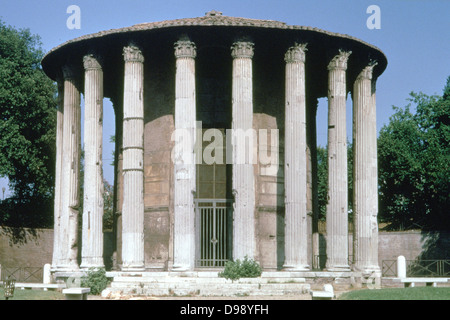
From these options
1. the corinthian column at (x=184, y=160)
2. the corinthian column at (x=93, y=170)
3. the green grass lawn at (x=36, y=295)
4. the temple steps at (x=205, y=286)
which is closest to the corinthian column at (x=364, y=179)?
the temple steps at (x=205, y=286)

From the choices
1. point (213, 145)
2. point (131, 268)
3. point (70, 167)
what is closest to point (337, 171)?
point (213, 145)

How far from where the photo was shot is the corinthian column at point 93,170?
25.6 m

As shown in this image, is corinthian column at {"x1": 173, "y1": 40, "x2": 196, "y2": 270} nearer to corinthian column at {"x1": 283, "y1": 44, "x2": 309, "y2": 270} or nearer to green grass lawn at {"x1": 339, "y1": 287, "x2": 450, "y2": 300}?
corinthian column at {"x1": 283, "y1": 44, "x2": 309, "y2": 270}

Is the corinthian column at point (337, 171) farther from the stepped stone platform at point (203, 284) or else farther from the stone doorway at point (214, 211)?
the stone doorway at point (214, 211)

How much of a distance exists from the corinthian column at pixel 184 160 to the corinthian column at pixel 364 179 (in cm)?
662

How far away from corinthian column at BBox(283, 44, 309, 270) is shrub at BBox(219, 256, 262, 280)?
1.45m

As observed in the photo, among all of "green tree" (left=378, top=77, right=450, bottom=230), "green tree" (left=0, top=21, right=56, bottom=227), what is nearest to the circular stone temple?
"green tree" (left=0, top=21, right=56, bottom=227)

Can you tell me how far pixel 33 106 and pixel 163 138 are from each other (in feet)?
39.0

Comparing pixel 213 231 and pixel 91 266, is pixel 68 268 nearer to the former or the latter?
pixel 91 266

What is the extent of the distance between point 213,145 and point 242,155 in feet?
10.5

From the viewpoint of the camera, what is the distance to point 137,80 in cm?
2573

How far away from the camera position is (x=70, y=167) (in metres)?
27.7

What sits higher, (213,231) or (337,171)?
(337,171)
